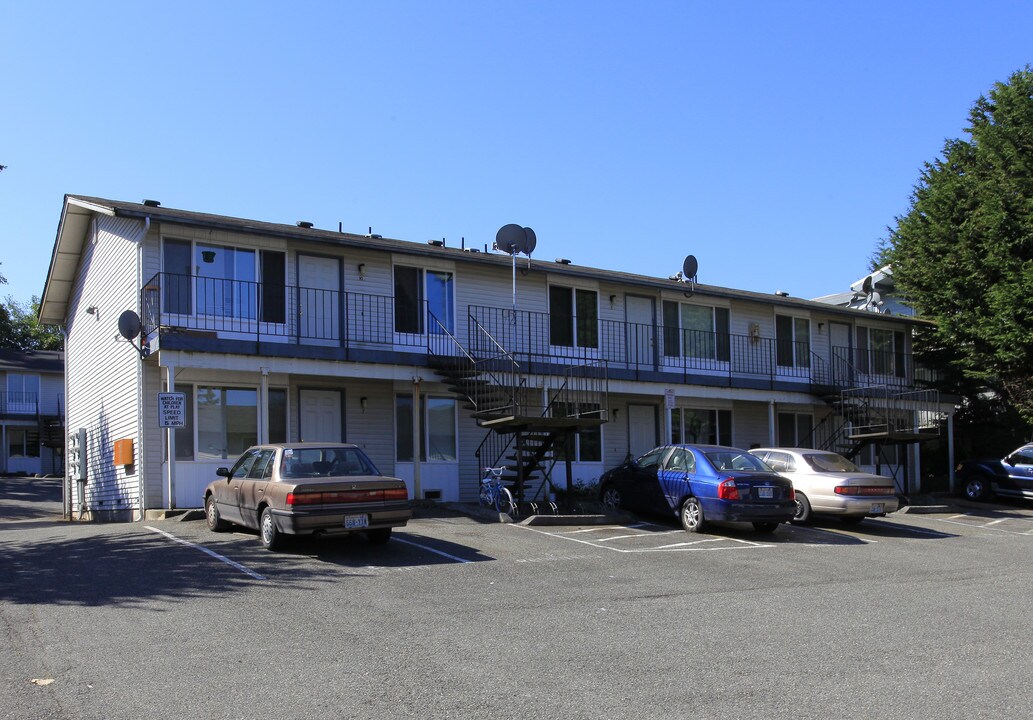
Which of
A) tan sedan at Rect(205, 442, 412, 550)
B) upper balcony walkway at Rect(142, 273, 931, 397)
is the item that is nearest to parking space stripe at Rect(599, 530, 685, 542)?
tan sedan at Rect(205, 442, 412, 550)

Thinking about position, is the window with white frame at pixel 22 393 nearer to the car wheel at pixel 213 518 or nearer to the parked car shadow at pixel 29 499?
the parked car shadow at pixel 29 499

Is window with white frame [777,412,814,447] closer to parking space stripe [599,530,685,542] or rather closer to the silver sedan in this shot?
the silver sedan

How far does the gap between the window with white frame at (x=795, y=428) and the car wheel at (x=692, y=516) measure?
1162cm

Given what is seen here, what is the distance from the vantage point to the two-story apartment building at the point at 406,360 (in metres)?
17.9

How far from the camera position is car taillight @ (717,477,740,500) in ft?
50.4

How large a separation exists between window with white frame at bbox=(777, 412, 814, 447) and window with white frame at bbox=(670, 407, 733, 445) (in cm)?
195

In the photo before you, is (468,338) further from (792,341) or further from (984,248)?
(984,248)

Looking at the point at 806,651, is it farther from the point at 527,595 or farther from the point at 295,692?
the point at 295,692

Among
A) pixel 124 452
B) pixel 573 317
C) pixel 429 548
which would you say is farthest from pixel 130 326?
pixel 573 317

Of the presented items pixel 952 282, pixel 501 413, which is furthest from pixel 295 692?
pixel 952 282

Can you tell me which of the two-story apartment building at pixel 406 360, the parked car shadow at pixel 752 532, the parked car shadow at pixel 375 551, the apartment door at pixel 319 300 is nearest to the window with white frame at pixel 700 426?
the two-story apartment building at pixel 406 360

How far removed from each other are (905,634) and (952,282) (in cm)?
2116

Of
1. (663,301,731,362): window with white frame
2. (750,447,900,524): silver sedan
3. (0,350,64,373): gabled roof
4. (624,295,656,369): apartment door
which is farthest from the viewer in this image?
(0,350,64,373): gabled roof

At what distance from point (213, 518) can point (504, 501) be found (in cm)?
518
